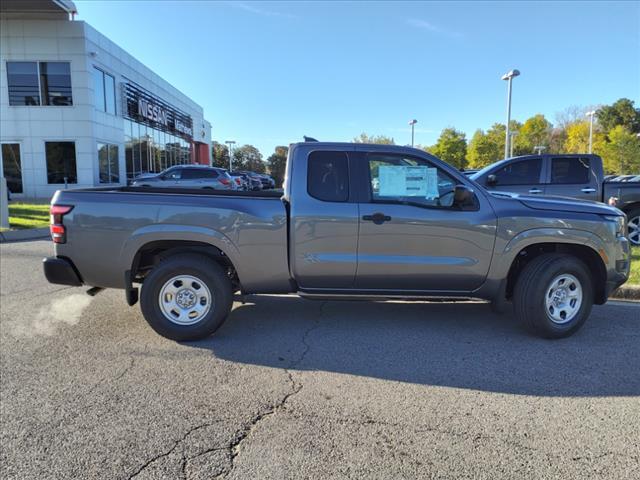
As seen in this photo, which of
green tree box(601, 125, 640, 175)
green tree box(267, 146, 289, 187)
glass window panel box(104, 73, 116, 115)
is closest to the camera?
glass window panel box(104, 73, 116, 115)

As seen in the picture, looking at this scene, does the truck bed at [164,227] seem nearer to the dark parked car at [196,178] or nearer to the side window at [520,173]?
the side window at [520,173]

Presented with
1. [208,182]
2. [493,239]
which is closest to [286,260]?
[493,239]

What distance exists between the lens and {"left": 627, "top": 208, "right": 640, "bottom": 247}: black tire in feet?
31.6

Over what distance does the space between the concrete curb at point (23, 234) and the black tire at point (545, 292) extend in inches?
476

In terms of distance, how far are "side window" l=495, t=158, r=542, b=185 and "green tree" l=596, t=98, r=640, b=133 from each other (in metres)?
70.7

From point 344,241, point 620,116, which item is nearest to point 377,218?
point 344,241

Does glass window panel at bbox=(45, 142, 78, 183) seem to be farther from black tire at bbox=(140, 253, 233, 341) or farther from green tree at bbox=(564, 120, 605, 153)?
green tree at bbox=(564, 120, 605, 153)

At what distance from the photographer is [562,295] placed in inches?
189

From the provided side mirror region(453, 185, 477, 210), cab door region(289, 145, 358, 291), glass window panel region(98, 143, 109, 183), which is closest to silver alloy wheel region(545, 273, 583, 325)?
side mirror region(453, 185, 477, 210)

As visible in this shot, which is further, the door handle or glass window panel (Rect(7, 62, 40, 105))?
glass window panel (Rect(7, 62, 40, 105))

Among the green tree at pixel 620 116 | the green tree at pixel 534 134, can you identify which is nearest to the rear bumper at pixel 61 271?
the green tree at pixel 534 134

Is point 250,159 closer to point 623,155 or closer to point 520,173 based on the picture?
point 623,155

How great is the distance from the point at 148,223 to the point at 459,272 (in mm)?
3157

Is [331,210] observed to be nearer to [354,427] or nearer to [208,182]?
[354,427]
